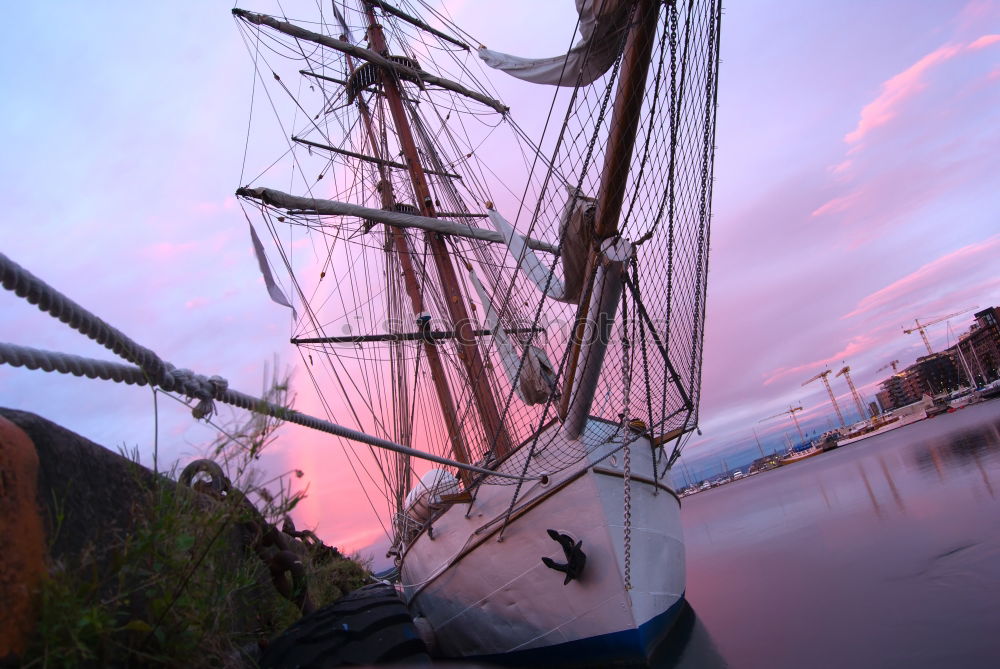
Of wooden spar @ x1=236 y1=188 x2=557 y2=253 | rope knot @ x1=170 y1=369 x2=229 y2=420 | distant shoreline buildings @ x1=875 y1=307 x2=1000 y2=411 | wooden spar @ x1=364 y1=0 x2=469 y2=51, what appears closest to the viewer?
rope knot @ x1=170 y1=369 x2=229 y2=420

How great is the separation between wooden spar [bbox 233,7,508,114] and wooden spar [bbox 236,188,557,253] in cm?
406

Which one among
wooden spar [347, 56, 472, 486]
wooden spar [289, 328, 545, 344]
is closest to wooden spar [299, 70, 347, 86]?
wooden spar [347, 56, 472, 486]

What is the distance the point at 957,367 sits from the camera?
278 feet

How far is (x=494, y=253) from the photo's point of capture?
13.3 meters

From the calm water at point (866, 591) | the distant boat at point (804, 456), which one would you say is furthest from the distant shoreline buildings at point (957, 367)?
the calm water at point (866, 591)

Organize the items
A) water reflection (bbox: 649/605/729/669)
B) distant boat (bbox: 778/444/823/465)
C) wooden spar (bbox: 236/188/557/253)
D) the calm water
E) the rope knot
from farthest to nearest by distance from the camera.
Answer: distant boat (bbox: 778/444/823/465) → wooden spar (bbox: 236/188/557/253) → water reflection (bbox: 649/605/729/669) → the calm water → the rope knot

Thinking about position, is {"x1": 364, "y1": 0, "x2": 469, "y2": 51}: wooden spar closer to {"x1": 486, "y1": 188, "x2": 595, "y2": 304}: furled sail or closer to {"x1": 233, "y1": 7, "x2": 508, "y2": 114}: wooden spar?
{"x1": 233, "y1": 7, "x2": 508, "y2": 114}: wooden spar

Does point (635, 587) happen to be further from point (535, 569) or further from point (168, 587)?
point (168, 587)

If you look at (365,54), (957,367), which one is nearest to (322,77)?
(365,54)

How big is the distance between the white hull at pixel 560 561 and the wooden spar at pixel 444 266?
10.7 ft

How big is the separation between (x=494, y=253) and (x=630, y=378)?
29.1ft

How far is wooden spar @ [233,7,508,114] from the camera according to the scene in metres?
11.8

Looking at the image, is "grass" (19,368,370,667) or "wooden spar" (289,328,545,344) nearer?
"grass" (19,368,370,667)

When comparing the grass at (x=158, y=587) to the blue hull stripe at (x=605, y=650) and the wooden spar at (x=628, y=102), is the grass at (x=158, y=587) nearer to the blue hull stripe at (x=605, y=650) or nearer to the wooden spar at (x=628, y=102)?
the wooden spar at (x=628, y=102)
